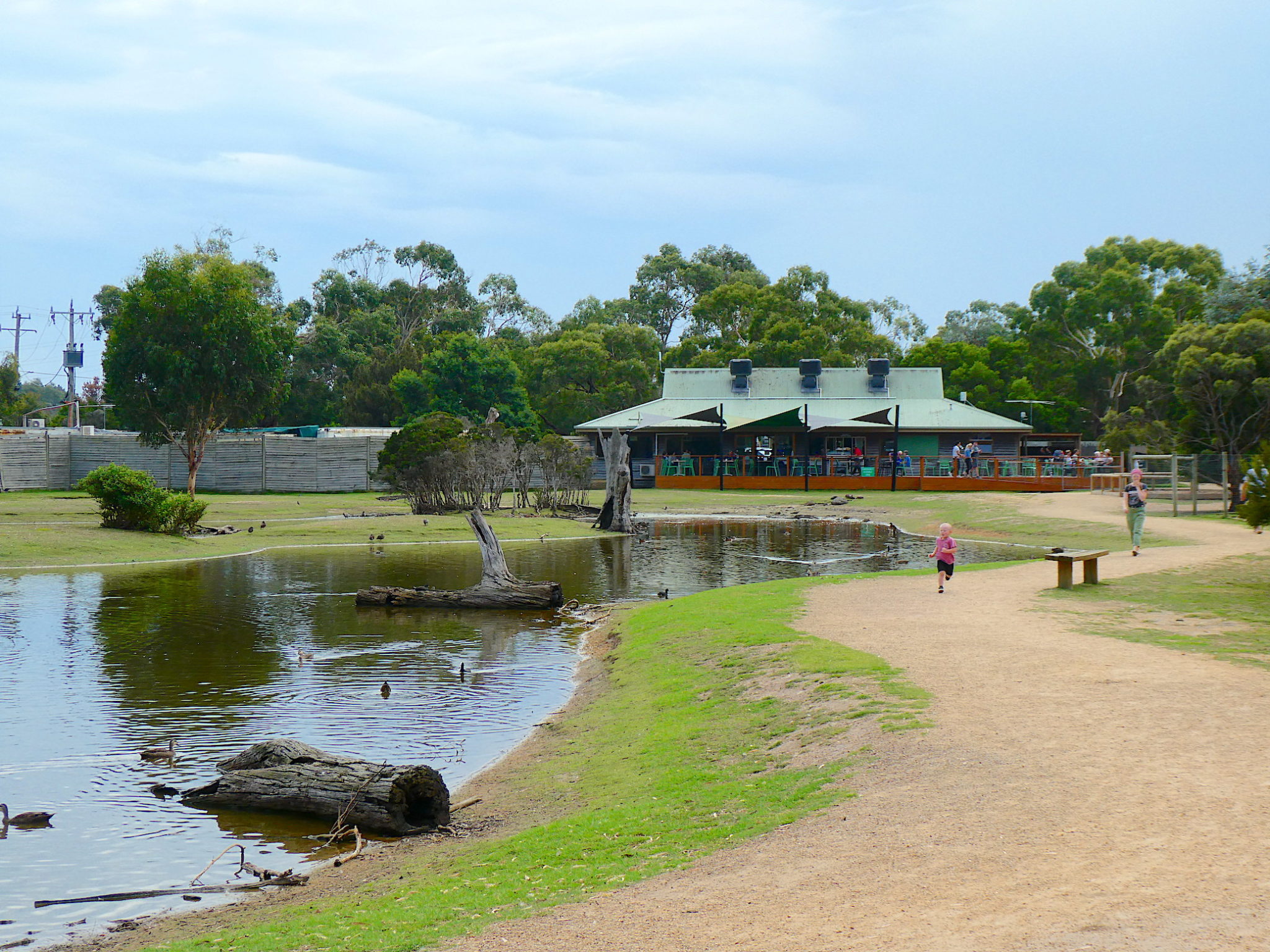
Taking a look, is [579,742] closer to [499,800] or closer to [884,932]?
[499,800]

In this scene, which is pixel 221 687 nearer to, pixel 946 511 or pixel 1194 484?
pixel 1194 484

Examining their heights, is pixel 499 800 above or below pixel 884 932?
below

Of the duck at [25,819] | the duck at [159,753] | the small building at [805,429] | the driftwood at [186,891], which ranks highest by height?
the small building at [805,429]

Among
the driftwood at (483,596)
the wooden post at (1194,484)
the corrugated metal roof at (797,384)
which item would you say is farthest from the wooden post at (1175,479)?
the corrugated metal roof at (797,384)

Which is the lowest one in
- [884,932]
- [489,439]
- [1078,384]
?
[884,932]

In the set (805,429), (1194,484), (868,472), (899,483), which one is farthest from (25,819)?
(805,429)

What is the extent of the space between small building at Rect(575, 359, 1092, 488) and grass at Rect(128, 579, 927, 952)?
117ft

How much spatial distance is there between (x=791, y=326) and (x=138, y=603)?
53671mm

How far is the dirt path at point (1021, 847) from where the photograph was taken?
4.84m

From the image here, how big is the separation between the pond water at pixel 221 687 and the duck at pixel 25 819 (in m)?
0.11

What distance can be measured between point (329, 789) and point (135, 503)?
20.8m

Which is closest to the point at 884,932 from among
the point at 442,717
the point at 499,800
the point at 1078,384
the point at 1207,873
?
the point at 1207,873

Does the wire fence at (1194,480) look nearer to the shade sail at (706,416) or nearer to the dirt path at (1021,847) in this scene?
the dirt path at (1021,847)

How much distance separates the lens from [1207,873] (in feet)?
17.0
